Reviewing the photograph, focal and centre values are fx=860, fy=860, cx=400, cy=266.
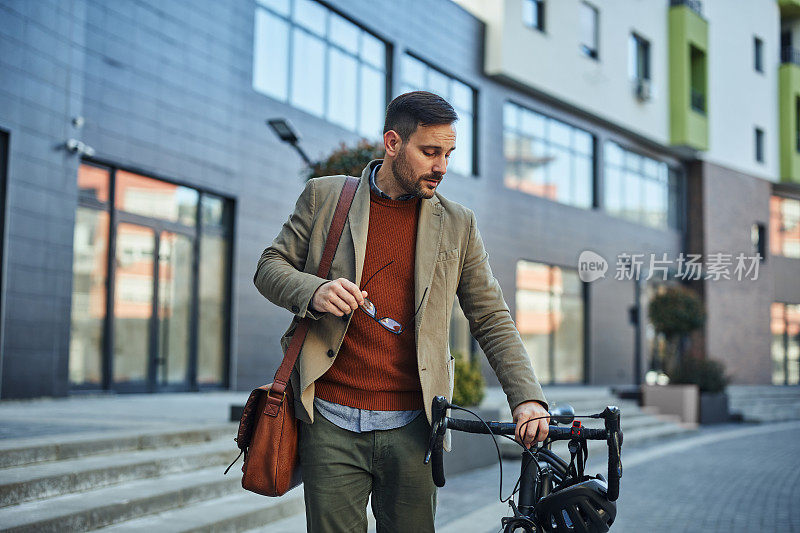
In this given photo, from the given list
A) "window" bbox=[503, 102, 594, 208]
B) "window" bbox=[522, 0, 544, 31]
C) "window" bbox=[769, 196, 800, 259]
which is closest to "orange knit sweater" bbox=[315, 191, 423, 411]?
"window" bbox=[503, 102, 594, 208]

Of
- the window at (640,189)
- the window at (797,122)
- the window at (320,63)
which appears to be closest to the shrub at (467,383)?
the window at (320,63)

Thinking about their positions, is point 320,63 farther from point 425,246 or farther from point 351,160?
point 425,246

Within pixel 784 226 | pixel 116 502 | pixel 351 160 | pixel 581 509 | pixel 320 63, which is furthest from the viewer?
pixel 784 226

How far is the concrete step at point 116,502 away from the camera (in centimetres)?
504

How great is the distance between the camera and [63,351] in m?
11.9

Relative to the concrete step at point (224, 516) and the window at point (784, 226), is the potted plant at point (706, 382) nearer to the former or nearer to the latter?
the concrete step at point (224, 516)

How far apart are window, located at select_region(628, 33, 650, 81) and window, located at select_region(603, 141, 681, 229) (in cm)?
246

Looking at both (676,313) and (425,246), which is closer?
(425,246)

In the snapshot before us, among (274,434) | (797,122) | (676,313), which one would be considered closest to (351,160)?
(274,434)

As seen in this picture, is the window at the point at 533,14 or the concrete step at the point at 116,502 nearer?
the concrete step at the point at 116,502

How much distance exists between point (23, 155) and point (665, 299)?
14049mm

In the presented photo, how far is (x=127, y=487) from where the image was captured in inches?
245

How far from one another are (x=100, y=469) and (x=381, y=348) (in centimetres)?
423

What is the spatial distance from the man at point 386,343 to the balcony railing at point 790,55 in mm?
36113
